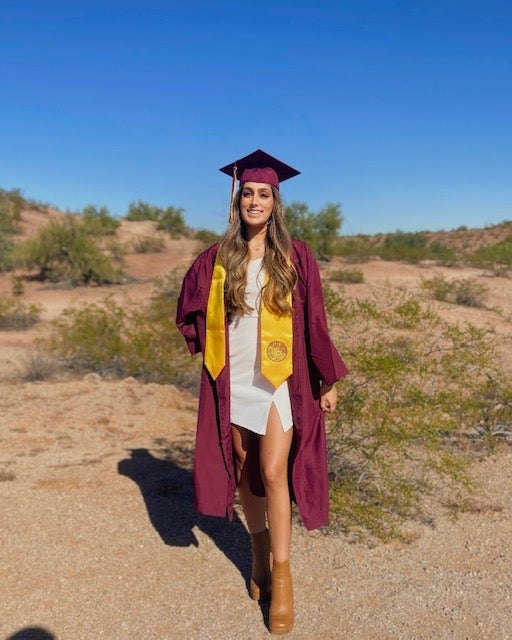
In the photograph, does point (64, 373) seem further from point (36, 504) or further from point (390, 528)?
point (390, 528)

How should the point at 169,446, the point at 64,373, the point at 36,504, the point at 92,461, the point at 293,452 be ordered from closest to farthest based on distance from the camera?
the point at 293,452
the point at 36,504
the point at 92,461
the point at 169,446
the point at 64,373

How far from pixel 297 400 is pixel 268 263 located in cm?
63

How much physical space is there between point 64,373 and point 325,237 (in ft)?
54.3

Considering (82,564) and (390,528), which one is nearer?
(82,564)

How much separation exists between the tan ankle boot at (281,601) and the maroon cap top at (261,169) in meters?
1.73

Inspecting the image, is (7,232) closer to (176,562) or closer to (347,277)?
(347,277)

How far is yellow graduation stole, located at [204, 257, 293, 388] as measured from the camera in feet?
9.30

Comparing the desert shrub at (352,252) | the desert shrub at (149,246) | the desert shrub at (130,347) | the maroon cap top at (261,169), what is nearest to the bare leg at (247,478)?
the maroon cap top at (261,169)

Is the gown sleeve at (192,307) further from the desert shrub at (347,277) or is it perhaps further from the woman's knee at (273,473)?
the desert shrub at (347,277)

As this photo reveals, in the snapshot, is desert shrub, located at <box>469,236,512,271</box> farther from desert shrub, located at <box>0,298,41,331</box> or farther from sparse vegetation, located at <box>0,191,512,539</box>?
sparse vegetation, located at <box>0,191,512,539</box>

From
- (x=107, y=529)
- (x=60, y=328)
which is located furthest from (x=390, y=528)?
(x=60, y=328)

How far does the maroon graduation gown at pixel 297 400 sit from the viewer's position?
9.61 ft

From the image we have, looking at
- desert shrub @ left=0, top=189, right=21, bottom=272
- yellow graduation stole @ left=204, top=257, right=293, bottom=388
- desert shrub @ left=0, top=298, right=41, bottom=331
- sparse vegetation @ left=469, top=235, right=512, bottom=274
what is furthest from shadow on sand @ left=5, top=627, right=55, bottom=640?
sparse vegetation @ left=469, top=235, right=512, bottom=274

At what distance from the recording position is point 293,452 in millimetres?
3027
